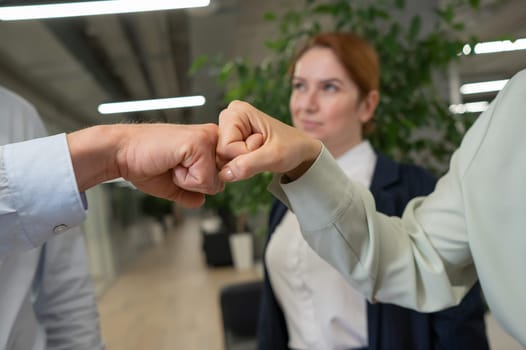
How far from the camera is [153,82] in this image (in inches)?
384

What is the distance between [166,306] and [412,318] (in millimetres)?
5661

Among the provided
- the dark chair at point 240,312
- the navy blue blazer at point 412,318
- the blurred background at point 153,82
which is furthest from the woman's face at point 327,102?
the dark chair at point 240,312

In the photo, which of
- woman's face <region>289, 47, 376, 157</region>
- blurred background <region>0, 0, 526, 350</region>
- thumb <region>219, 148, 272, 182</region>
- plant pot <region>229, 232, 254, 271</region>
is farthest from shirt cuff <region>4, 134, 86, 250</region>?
plant pot <region>229, 232, 254, 271</region>

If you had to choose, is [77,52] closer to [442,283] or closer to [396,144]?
[396,144]

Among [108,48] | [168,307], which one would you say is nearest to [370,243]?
[168,307]

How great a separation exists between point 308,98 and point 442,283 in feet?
2.43

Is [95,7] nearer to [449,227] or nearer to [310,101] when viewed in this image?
[310,101]

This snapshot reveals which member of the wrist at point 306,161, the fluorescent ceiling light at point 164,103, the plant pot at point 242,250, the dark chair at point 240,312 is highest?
the wrist at point 306,161

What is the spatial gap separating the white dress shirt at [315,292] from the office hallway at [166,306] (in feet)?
11.3

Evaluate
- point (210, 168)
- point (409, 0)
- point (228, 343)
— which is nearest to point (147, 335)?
point (228, 343)

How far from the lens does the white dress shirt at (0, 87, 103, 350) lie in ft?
2.26

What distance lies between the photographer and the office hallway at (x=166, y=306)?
5.04 meters

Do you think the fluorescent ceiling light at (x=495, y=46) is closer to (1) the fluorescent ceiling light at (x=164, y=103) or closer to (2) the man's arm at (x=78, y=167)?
(2) the man's arm at (x=78, y=167)

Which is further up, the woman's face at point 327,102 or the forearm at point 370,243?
the woman's face at point 327,102
